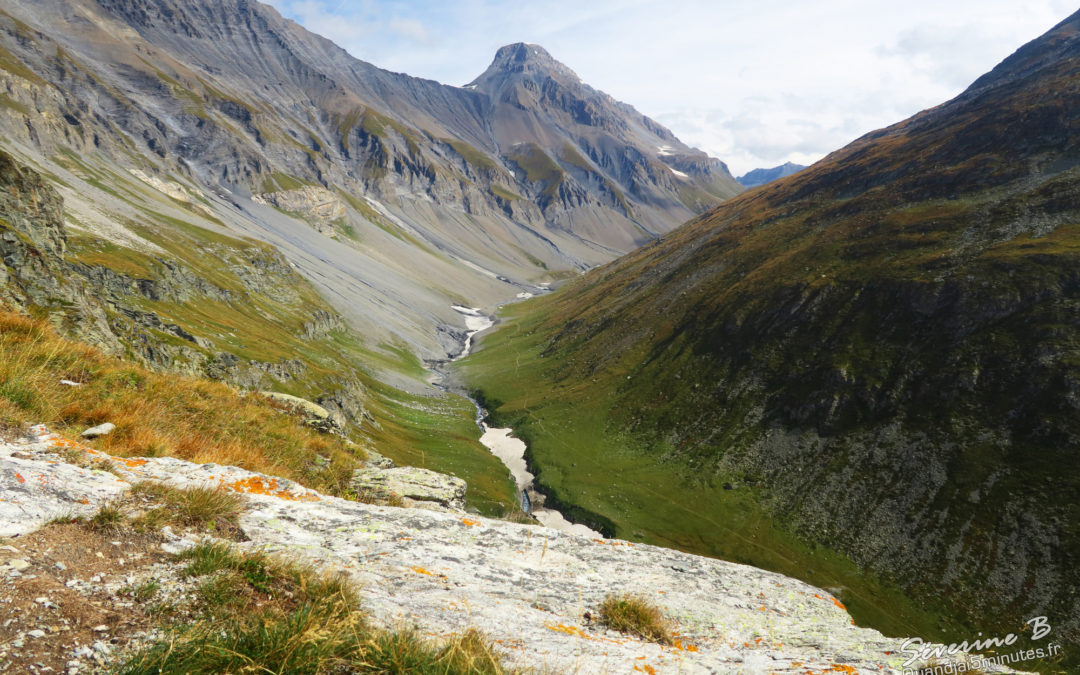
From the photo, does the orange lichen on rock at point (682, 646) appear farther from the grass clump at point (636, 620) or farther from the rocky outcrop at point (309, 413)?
the rocky outcrop at point (309, 413)

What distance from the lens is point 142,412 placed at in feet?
33.4

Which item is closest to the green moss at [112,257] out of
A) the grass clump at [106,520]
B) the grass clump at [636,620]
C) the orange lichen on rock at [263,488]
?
the orange lichen on rock at [263,488]

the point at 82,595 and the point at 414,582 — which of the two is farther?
the point at 414,582

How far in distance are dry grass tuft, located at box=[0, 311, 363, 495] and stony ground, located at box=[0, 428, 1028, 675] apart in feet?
2.81

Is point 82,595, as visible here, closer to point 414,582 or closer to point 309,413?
point 414,582

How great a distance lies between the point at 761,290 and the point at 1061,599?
5901 centimetres

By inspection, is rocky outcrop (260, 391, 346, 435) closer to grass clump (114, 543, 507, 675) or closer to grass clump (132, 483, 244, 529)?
grass clump (132, 483, 244, 529)

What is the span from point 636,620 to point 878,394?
67106 millimetres

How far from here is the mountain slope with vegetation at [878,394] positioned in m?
43.6

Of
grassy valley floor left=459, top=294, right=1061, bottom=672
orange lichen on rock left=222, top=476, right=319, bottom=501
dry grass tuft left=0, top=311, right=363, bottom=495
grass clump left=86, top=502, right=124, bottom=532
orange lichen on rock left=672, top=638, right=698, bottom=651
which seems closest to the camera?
grass clump left=86, top=502, right=124, bottom=532

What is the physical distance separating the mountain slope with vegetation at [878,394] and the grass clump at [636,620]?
152 feet

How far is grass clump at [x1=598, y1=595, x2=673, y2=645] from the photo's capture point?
25.1 ft

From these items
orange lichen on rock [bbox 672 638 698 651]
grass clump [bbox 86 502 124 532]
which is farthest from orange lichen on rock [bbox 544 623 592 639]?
grass clump [bbox 86 502 124 532]

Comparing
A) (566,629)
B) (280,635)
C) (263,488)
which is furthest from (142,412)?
(566,629)
